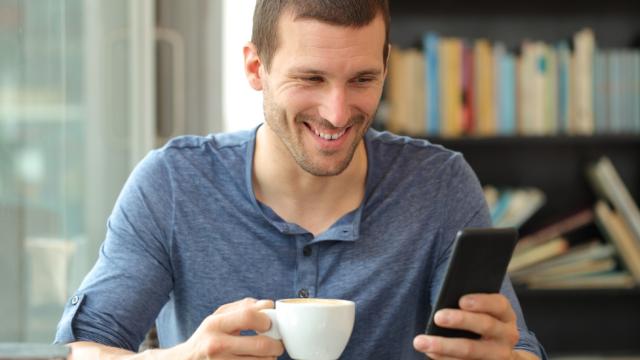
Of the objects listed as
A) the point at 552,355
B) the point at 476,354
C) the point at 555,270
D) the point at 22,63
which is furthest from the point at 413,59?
the point at 476,354

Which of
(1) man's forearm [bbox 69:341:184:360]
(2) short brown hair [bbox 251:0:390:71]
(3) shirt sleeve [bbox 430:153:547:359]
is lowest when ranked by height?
(1) man's forearm [bbox 69:341:184:360]

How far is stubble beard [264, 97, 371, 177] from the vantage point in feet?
4.79

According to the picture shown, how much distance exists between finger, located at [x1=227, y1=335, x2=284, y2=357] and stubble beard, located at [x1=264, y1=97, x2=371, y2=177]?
40 centimetres

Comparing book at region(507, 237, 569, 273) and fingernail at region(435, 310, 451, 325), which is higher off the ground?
fingernail at region(435, 310, 451, 325)

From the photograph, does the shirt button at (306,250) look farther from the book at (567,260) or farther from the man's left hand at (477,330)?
the book at (567,260)

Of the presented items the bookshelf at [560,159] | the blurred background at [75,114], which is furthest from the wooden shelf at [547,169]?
the blurred background at [75,114]

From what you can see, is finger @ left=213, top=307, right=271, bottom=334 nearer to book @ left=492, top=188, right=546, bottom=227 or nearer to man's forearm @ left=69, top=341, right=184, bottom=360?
man's forearm @ left=69, top=341, right=184, bottom=360

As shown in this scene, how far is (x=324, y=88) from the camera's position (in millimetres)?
1438

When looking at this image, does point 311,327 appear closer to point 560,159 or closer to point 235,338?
point 235,338

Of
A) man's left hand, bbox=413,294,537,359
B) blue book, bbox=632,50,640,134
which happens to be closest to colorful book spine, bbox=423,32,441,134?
blue book, bbox=632,50,640,134

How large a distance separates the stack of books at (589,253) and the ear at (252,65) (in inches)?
63.3

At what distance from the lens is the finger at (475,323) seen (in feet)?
3.74

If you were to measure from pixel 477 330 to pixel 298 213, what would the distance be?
18.0 inches

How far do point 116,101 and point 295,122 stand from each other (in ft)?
3.96
